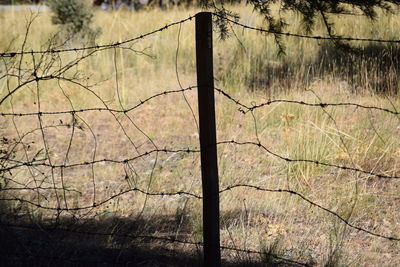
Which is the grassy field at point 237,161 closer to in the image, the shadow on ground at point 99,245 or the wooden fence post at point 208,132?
the shadow on ground at point 99,245

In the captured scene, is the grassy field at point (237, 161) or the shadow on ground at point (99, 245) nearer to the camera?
the shadow on ground at point (99, 245)

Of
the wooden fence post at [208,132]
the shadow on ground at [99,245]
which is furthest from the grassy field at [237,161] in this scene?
the wooden fence post at [208,132]

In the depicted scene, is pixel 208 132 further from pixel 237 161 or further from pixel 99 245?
pixel 237 161

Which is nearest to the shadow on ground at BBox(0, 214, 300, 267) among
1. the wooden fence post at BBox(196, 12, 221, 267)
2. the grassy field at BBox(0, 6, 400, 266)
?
Answer: the grassy field at BBox(0, 6, 400, 266)

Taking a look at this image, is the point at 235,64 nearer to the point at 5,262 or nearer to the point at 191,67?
the point at 191,67

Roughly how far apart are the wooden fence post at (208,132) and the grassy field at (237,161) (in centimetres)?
57

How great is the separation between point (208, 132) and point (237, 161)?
2.48m

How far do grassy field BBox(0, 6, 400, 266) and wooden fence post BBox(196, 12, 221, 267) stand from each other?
565 mm

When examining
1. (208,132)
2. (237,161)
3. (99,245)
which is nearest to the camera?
(208,132)

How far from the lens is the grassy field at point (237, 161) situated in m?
3.81

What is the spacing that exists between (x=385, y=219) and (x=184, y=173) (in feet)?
6.08

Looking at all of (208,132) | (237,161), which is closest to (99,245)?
(208,132)

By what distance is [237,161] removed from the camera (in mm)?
5301

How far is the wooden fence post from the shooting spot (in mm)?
2793
